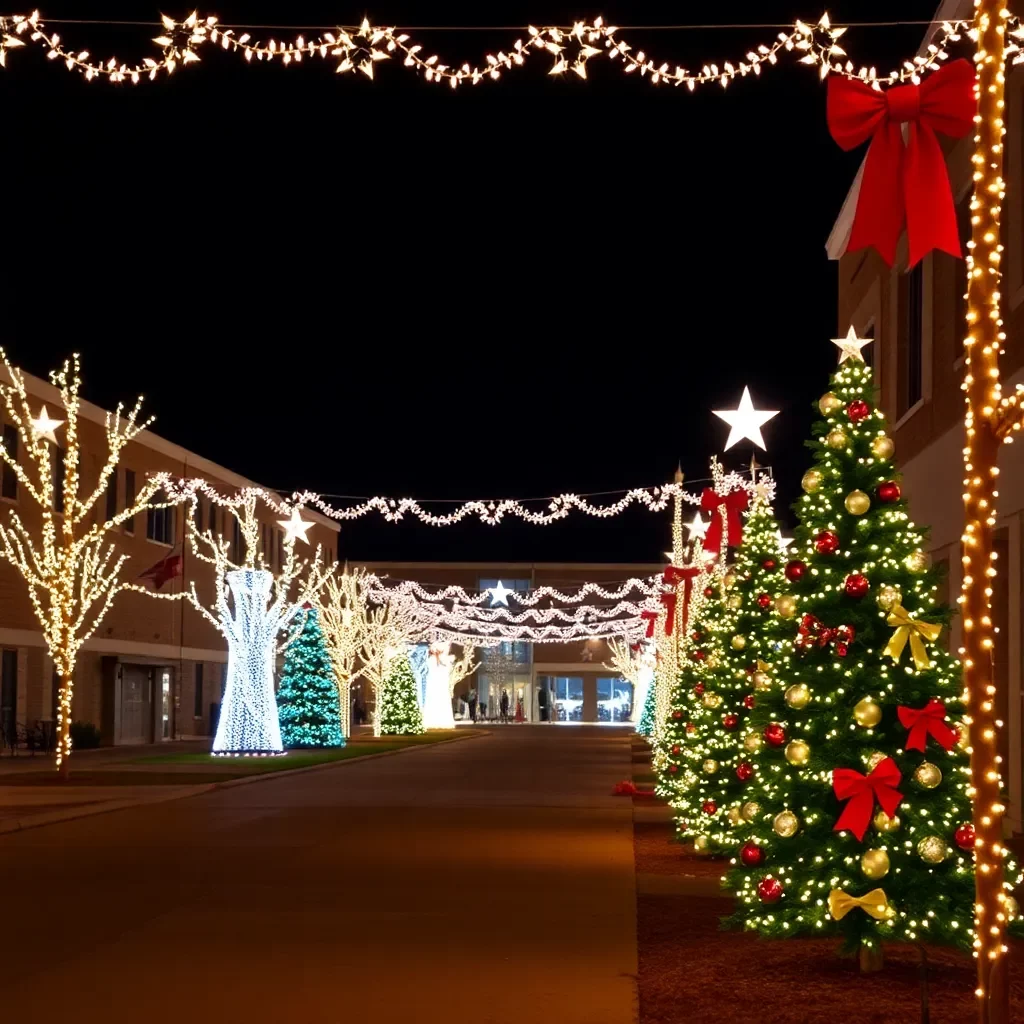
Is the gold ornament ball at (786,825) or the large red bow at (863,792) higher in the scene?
the large red bow at (863,792)

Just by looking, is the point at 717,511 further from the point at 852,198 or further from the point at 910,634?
the point at 910,634

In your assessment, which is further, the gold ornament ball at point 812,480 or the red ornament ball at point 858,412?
the red ornament ball at point 858,412

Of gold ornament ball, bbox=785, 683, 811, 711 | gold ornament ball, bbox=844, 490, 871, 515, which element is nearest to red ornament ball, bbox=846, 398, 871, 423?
gold ornament ball, bbox=844, 490, 871, 515

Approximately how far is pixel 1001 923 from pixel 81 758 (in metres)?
37.3

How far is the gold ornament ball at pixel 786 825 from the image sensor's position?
9.91 m

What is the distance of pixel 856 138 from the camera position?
8.38 meters

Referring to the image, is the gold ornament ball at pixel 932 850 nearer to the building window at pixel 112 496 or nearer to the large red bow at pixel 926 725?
the large red bow at pixel 926 725

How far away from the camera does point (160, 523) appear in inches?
2152

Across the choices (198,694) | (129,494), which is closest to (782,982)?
(129,494)

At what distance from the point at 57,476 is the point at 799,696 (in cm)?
3724

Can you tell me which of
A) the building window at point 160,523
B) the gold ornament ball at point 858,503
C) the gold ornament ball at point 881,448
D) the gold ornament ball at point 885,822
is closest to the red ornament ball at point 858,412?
the gold ornament ball at point 881,448

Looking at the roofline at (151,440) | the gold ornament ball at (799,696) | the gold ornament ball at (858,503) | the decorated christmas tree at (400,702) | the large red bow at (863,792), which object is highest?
the roofline at (151,440)

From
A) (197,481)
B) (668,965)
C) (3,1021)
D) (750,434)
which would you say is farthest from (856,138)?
(197,481)

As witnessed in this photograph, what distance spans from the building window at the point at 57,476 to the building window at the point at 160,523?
24.6ft
